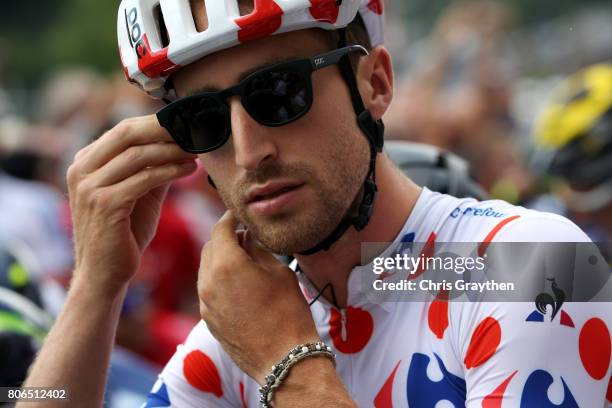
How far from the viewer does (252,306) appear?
9.09 ft

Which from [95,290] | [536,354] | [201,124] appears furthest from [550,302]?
[95,290]

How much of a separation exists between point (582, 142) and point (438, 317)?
3.05 m

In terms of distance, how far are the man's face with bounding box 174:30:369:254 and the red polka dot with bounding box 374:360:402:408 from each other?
0.45 m

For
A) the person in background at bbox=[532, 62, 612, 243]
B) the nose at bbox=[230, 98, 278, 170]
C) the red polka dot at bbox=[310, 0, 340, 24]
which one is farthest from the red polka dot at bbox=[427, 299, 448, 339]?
the person in background at bbox=[532, 62, 612, 243]

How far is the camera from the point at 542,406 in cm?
240

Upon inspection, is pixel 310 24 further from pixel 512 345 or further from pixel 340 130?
pixel 512 345

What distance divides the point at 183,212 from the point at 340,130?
4523 mm

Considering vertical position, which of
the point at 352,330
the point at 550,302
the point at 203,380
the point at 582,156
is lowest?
the point at 582,156

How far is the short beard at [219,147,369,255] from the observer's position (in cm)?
282

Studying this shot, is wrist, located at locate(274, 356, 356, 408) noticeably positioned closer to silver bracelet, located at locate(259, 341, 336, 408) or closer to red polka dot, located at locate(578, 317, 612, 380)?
silver bracelet, located at locate(259, 341, 336, 408)

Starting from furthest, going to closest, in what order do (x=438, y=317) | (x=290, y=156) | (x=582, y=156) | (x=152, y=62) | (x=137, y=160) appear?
1. (x=582, y=156)
2. (x=137, y=160)
3. (x=152, y=62)
4. (x=290, y=156)
5. (x=438, y=317)

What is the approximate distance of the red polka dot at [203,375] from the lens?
124 inches

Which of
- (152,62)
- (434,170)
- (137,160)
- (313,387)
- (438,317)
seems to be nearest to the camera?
(313,387)

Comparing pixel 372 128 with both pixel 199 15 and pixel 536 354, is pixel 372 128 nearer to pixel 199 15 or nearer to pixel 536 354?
pixel 199 15
